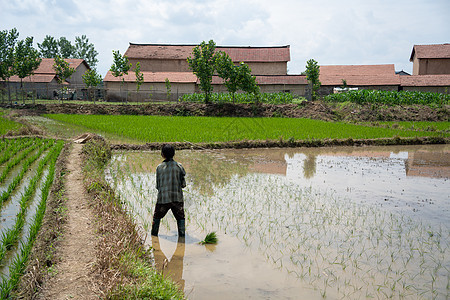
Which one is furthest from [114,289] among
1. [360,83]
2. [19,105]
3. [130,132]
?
[360,83]

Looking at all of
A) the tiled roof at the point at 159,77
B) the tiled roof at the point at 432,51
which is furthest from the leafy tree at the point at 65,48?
the tiled roof at the point at 432,51

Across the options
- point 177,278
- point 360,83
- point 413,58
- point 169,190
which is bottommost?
point 177,278

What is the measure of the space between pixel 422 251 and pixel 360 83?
96.6 feet

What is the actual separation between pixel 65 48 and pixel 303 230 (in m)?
59.4

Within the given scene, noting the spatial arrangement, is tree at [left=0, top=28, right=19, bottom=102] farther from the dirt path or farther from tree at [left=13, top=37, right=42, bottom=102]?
the dirt path

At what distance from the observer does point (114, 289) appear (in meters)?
2.65

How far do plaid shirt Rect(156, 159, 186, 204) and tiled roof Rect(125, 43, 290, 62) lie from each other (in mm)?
30980

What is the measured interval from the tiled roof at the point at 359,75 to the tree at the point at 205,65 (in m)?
10.5

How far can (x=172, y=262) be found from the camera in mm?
3789

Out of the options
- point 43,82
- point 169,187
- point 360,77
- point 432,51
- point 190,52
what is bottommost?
point 169,187

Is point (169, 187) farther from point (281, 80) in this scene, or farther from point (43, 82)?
point (43, 82)

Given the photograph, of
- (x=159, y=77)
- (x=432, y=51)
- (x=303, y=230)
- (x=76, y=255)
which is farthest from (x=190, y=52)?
(x=76, y=255)

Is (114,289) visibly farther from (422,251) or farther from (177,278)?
(422,251)

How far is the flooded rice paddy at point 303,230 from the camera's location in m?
3.33
